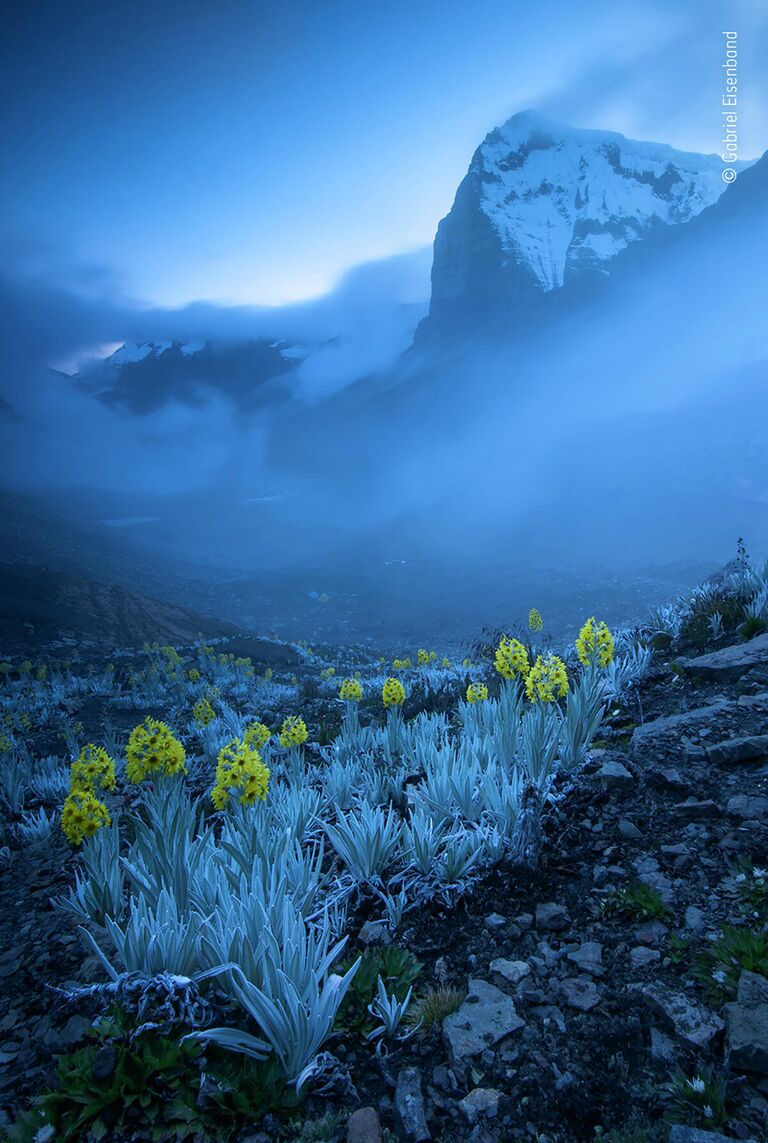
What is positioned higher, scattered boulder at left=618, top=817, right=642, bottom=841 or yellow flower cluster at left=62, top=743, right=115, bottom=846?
yellow flower cluster at left=62, top=743, right=115, bottom=846

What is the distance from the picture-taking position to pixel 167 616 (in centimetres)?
2128

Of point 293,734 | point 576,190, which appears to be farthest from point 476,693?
point 576,190

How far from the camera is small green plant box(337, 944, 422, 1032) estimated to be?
2.09 m

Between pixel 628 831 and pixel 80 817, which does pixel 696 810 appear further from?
pixel 80 817

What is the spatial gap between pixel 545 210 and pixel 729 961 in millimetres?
159332

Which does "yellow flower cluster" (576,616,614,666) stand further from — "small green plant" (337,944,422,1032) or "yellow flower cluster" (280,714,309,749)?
"small green plant" (337,944,422,1032)

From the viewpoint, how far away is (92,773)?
3209 millimetres

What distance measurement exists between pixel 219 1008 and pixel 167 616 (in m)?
20.8

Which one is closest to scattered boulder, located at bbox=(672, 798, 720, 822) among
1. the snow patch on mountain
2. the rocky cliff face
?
the rocky cliff face

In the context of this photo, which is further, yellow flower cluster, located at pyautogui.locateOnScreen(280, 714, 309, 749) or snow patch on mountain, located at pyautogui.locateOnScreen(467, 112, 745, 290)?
snow patch on mountain, located at pyautogui.locateOnScreen(467, 112, 745, 290)

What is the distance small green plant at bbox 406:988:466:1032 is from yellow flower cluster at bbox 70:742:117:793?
2.15 m

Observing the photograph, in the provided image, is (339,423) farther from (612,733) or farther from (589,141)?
(589,141)

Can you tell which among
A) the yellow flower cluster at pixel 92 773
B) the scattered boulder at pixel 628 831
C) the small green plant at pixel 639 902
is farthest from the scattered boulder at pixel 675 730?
the yellow flower cluster at pixel 92 773

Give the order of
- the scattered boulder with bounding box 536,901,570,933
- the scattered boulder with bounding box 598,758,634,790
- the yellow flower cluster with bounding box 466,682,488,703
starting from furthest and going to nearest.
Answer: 1. the yellow flower cluster with bounding box 466,682,488,703
2. the scattered boulder with bounding box 598,758,634,790
3. the scattered boulder with bounding box 536,901,570,933
